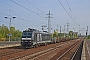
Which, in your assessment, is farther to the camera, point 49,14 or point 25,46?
point 49,14

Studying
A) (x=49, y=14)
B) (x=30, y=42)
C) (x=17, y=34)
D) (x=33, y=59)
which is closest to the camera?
(x=33, y=59)

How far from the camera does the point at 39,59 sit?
2136 cm

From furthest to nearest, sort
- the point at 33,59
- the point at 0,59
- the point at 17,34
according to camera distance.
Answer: the point at 17,34
the point at 33,59
the point at 0,59

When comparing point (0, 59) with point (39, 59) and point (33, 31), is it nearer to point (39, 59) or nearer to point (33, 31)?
point (39, 59)

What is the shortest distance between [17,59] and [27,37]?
1644 cm

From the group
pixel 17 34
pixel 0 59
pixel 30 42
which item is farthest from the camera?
pixel 17 34

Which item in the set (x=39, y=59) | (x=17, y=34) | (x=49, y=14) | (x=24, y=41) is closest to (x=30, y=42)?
(x=24, y=41)

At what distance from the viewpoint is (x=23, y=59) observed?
20.5 meters

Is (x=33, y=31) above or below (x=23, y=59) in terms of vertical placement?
above

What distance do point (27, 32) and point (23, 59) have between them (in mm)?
16702

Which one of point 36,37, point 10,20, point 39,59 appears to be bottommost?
point 39,59

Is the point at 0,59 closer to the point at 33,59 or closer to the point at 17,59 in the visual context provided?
the point at 17,59

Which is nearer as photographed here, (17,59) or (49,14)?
(17,59)

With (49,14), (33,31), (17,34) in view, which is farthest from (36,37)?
(17,34)
